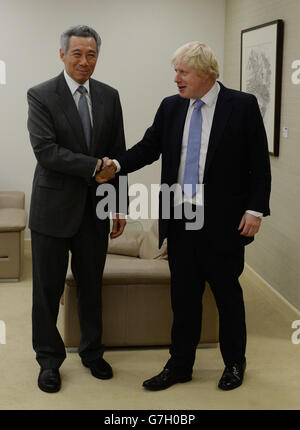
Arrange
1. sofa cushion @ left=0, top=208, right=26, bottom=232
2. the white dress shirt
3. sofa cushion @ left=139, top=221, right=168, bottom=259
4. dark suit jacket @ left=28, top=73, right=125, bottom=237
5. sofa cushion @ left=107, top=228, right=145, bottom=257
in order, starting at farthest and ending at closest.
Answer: sofa cushion @ left=0, top=208, right=26, bottom=232, sofa cushion @ left=107, top=228, right=145, bottom=257, sofa cushion @ left=139, top=221, right=168, bottom=259, the white dress shirt, dark suit jacket @ left=28, top=73, right=125, bottom=237

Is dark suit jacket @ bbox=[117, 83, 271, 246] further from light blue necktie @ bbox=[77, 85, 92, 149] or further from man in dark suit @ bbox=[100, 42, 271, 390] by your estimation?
light blue necktie @ bbox=[77, 85, 92, 149]

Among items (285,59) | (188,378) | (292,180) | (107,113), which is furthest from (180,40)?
(188,378)

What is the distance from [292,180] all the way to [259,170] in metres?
1.59

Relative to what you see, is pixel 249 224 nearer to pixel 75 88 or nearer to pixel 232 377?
pixel 232 377

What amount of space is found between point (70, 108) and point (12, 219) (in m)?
2.64

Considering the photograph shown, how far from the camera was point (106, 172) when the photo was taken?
3.51m

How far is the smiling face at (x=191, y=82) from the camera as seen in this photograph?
3363 millimetres

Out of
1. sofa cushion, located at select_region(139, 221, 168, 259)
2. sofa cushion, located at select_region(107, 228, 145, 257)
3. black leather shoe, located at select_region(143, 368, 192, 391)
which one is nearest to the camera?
black leather shoe, located at select_region(143, 368, 192, 391)

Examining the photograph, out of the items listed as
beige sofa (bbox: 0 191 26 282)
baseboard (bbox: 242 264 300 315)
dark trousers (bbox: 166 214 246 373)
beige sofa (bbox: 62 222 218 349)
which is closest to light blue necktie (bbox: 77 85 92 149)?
dark trousers (bbox: 166 214 246 373)

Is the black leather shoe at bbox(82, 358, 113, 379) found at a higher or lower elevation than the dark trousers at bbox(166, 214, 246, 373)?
lower

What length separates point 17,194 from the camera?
6633mm

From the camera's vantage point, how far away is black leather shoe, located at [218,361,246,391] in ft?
12.0

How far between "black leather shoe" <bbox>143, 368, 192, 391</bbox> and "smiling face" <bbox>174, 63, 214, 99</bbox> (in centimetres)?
143

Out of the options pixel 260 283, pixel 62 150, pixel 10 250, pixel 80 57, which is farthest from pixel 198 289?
pixel 10 250
